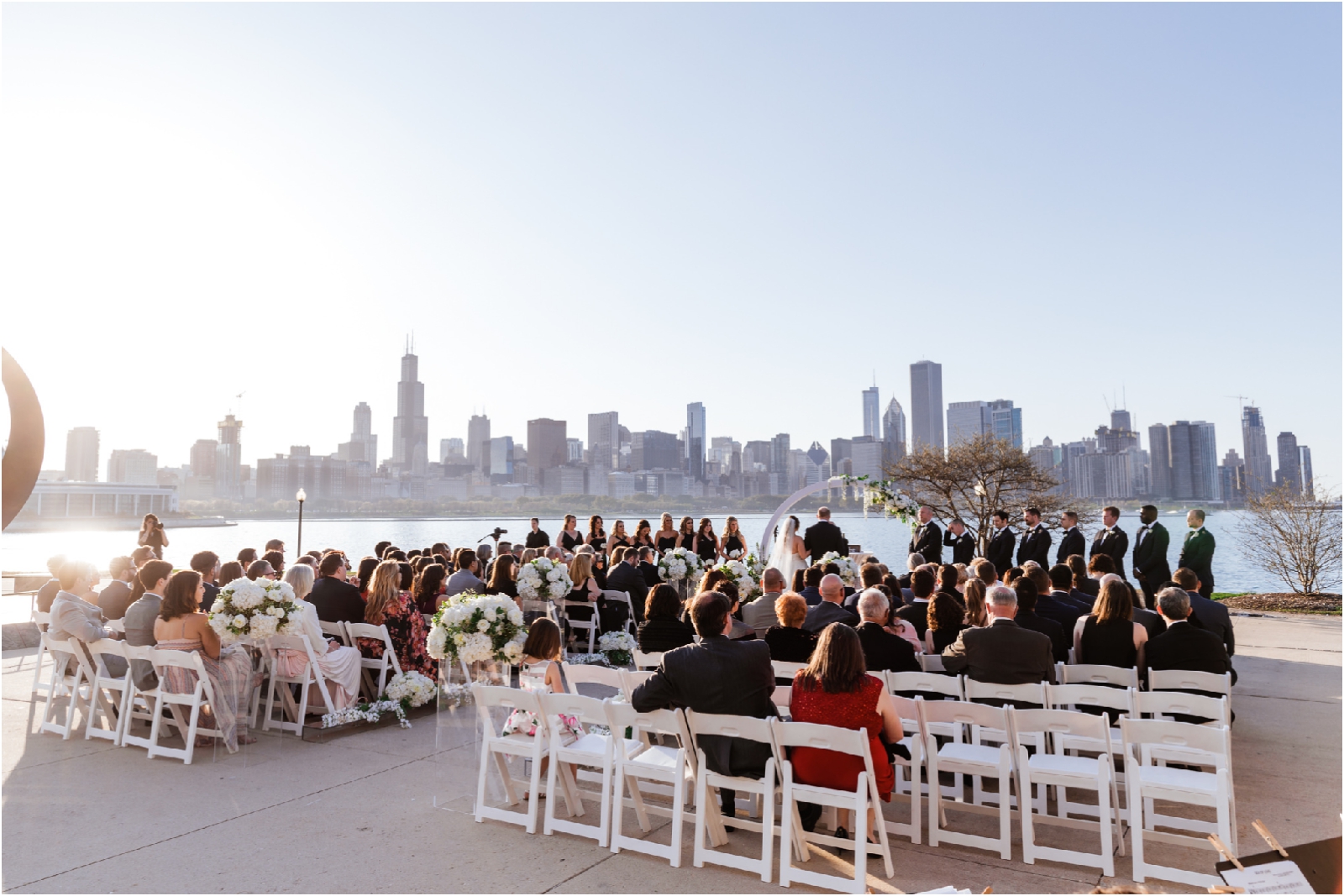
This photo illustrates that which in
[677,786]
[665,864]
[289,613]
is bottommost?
[665,864]

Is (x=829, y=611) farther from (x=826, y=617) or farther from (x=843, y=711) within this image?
(x=843, y=711)

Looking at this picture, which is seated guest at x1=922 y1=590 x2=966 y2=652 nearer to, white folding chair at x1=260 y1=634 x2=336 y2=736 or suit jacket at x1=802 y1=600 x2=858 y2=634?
suit jacket at x1=802 y1=600 x2=858 y2=634

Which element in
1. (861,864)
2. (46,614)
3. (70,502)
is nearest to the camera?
(861,864)

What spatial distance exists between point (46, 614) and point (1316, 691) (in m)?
12.0

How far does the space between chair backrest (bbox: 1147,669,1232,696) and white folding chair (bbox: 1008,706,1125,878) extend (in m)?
1.12

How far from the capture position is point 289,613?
6.32m

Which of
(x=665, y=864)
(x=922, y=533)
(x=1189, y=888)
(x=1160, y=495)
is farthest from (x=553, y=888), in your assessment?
(x=1160, y=495)

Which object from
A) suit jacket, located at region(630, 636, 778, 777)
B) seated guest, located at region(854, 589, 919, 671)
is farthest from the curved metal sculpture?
seated guest, located at region(854, 589, 919, 671)

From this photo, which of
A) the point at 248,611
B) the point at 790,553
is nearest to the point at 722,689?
the point at 248,611

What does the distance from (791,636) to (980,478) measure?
24264 millimetres

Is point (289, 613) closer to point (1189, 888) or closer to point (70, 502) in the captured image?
point (1189, 888)

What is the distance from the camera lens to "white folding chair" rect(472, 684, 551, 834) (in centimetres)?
465

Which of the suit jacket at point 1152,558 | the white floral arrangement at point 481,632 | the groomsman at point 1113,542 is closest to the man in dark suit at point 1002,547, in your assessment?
the groomsman at point 1113,542

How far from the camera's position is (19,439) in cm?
347
